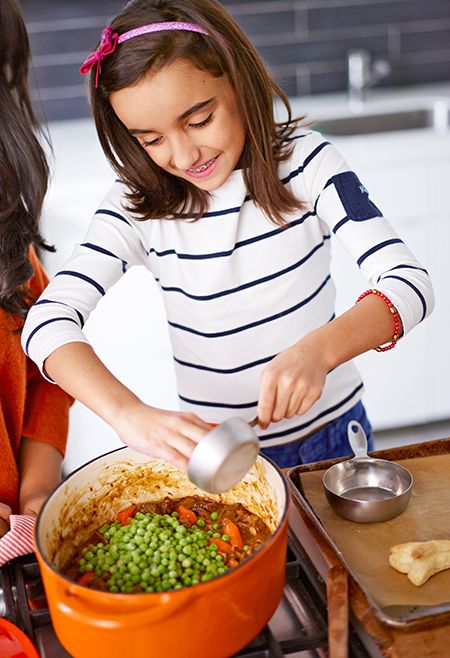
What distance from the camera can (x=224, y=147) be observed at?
1.21 m

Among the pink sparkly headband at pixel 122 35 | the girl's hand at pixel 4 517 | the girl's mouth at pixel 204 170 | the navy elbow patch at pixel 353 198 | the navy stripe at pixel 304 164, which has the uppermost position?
the pink sparkly headband at pixel 122 35

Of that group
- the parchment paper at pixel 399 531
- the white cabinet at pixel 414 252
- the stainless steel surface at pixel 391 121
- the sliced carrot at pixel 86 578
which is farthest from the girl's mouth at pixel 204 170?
the stainless steel surface at pixel 391 121

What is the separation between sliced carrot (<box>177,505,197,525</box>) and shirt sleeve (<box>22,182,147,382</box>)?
28 centimetres

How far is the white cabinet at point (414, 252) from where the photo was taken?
2502 millimetres

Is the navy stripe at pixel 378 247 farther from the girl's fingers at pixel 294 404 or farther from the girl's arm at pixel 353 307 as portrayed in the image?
the girl's fingers at pixel 294 404

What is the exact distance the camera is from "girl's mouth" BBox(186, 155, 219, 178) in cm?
122

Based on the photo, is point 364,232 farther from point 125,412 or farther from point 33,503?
point 33,503

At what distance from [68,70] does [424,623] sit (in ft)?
8.73

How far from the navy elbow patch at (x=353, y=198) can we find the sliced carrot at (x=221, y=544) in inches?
20.7

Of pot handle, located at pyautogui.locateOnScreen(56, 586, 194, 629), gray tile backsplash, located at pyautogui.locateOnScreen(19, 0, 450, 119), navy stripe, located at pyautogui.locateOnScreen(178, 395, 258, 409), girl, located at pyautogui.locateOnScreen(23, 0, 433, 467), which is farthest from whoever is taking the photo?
gray tile backsplash, located at pyautogui.locateOnScreen(19, 0, 450, 119)

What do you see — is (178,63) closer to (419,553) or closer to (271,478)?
(271,478)

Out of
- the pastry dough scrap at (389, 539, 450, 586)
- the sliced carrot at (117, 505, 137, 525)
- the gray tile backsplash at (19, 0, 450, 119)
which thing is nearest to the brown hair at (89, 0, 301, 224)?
the sliced carrot at (117, 505, 137, 525)

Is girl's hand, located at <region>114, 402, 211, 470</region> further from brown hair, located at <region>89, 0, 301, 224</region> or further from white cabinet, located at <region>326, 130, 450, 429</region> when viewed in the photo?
white cabinet, located at <region>326, 130, 450, 429</region>

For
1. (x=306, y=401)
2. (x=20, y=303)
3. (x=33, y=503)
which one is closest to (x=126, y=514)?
(x=33, y=503)
